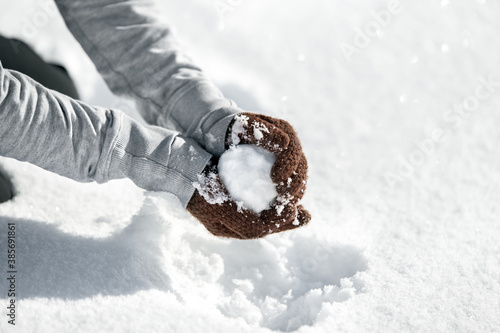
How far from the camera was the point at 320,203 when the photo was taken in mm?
984

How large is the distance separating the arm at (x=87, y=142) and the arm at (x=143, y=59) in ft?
0.32

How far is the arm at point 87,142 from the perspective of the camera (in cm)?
64

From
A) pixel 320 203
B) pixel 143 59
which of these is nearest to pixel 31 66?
pixel 143 59

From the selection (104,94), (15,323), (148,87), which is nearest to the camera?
(15,323)

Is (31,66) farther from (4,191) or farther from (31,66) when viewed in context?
(4,191)

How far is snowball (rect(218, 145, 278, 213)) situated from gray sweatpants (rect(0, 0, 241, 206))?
5 centimetres

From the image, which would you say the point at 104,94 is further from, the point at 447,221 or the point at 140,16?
the point at 447,221

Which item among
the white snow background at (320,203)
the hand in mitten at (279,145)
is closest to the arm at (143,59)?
the hand in mitten at (279,145)

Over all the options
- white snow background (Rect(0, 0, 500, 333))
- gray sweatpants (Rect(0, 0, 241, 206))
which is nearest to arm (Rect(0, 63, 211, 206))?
gray sweatpants (Rect(0, 0, 241, 206))

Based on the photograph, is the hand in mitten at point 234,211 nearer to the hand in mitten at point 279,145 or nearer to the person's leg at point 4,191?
the hand in mitten at point 279,145

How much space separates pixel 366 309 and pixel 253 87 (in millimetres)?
690

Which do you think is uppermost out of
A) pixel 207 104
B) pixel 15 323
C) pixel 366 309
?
pixel 207 104

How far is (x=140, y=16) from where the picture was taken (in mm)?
856

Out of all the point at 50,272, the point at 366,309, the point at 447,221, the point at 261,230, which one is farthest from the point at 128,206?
the point at 447,221
